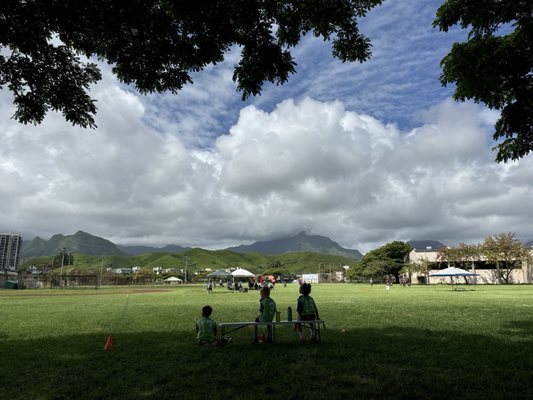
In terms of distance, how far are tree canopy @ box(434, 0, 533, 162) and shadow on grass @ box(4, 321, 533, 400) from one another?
4.34 m

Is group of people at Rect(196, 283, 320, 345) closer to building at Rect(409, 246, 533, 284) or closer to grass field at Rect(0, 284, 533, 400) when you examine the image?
grass field at Rect(0, 284, 533, 400)

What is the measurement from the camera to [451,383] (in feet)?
20.5

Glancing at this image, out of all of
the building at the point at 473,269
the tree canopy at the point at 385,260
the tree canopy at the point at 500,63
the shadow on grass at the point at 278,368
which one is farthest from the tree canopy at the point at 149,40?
the tree canopy at the point at 385,260

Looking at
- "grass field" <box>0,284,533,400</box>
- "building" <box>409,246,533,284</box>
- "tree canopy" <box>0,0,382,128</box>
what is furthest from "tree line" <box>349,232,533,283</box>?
"tree canopy" <box>0,0,382,128</box>

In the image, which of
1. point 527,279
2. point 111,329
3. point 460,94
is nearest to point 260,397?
point 460,94

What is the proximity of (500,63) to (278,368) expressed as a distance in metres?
7.13

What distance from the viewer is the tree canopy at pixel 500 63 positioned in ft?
22.8

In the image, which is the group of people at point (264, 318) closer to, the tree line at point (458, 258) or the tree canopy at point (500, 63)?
the tree canopy at point (500, 63)

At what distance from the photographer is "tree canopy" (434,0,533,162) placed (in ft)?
22.8

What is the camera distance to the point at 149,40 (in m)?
6.30

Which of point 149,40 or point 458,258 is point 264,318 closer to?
point 149,40

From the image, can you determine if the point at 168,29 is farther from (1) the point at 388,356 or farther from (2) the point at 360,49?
(1) the point at 388,356

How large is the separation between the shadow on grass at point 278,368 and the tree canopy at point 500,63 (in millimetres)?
4337

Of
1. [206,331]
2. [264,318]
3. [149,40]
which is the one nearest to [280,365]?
[264,318]
